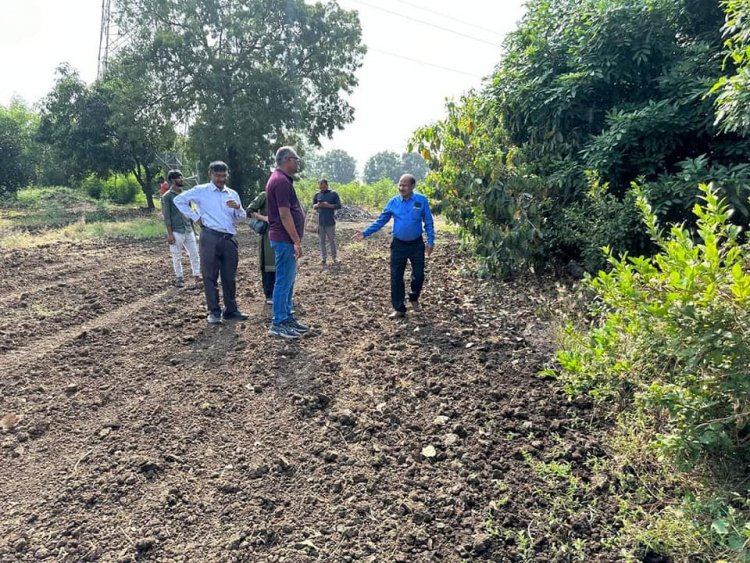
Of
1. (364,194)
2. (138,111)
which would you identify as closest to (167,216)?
(138,111)

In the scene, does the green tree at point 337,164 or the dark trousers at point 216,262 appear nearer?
the dark trousers at point 216,262

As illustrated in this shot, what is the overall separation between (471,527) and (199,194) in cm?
402

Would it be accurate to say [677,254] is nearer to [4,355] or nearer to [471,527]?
[471,527]

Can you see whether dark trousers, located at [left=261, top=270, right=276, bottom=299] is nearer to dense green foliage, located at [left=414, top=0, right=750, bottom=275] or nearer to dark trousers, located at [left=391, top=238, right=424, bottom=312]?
dark trousers, located at [left=391, top=238, right=424, bottom=312]

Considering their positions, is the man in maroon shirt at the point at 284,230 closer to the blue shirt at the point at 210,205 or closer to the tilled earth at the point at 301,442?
the tilled earth at the point at 301,442

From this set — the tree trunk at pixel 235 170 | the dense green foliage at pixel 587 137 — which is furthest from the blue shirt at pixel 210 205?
the tree trunk at pixel 235 170

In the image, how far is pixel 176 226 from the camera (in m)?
6.48

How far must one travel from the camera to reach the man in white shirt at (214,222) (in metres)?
4.86

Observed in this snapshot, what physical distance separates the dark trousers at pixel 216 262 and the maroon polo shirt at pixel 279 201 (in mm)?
791

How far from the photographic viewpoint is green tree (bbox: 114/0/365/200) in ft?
58.5

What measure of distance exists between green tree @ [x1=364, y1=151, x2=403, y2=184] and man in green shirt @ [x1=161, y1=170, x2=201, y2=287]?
86.7m

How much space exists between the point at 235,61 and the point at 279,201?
16.5m

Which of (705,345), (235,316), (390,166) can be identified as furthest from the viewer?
(390,166)

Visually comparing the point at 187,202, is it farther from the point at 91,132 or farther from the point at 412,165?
the point at 412,165
